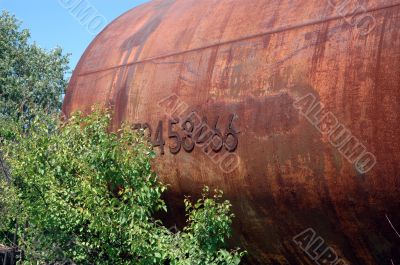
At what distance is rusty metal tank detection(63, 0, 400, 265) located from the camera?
4.17m

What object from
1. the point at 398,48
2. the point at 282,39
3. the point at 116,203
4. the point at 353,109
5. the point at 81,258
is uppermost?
the point at 282,39

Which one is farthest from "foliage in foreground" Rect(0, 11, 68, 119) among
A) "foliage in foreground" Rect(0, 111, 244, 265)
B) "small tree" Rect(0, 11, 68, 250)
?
"foliage in foreground" Rect(0, 111, 244, 265)

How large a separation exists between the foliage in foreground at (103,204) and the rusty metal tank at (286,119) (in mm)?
236

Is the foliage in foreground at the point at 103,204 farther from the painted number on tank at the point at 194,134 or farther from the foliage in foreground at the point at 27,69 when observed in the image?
the foliage in foreground at the point at 27,69

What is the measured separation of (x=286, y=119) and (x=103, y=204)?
80.3 inches

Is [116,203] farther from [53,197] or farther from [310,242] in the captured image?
[310,242]

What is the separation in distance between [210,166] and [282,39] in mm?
1288

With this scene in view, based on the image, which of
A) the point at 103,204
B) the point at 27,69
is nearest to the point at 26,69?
the point at 27,69

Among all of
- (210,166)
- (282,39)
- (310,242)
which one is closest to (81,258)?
(210,166)

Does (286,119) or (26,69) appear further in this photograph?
(26,69)

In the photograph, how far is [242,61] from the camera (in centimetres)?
510

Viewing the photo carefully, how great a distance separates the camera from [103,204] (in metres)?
5.63

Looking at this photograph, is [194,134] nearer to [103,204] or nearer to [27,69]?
[103,204]

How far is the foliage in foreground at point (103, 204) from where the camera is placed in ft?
17.4
